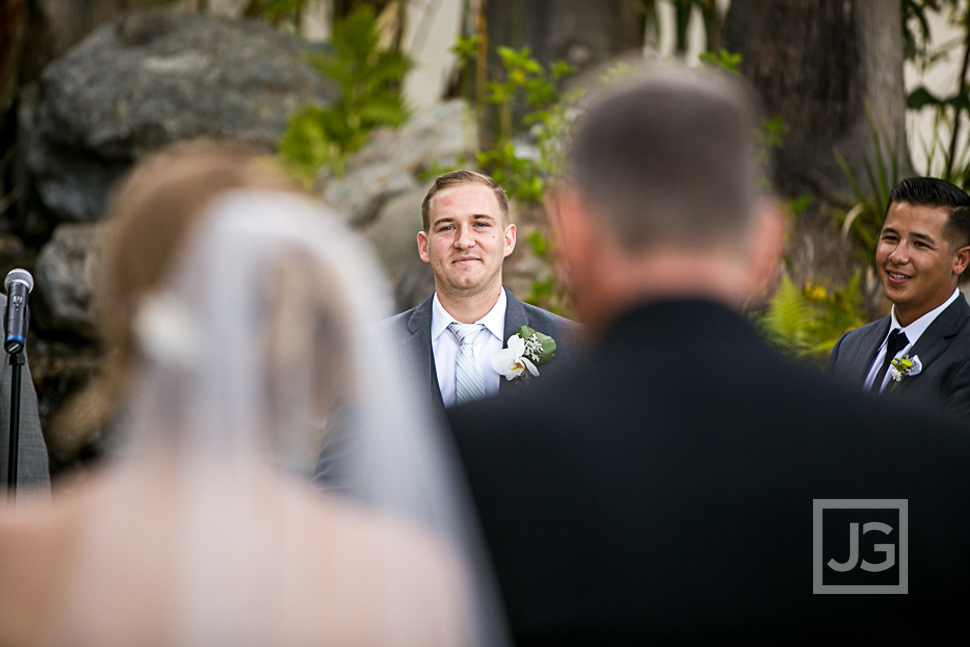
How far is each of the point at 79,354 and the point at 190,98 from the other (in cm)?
265

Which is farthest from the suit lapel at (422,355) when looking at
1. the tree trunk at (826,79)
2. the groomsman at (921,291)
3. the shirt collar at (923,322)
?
the tree trunk at (826,79)

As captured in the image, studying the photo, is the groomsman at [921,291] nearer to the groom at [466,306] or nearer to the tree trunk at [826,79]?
the groom at [466,306]

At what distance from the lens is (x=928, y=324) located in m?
3.67

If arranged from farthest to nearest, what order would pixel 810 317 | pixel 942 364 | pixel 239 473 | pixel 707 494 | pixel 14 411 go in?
pixel 810 317, pixel 942 364, pixel 14 411, pixel 707 494, pixel 239 473

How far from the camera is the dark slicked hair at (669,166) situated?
4.81 feet

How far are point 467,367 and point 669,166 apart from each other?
2.24 m

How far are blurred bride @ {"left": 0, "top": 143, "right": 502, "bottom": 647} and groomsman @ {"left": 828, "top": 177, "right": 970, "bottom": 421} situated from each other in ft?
8.75

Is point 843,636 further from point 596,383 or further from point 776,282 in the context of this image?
point 776,282

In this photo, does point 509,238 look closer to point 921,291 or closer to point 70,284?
point 921,291

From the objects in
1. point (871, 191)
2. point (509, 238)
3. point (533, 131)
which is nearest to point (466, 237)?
point (509, 238)

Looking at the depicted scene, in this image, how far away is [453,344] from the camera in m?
3.75

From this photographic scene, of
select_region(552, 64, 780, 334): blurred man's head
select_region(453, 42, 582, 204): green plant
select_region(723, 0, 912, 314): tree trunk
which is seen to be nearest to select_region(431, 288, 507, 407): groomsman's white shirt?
select_region(552, 64, 780, 334): blurred man's head

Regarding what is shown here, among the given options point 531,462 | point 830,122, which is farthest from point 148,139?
point 531,462

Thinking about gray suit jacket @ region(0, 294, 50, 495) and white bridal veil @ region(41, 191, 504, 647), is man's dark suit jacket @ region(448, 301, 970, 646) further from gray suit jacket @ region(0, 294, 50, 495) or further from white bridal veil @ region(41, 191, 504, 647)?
gray suit jacket @ region(0, 294, 50, 495)
